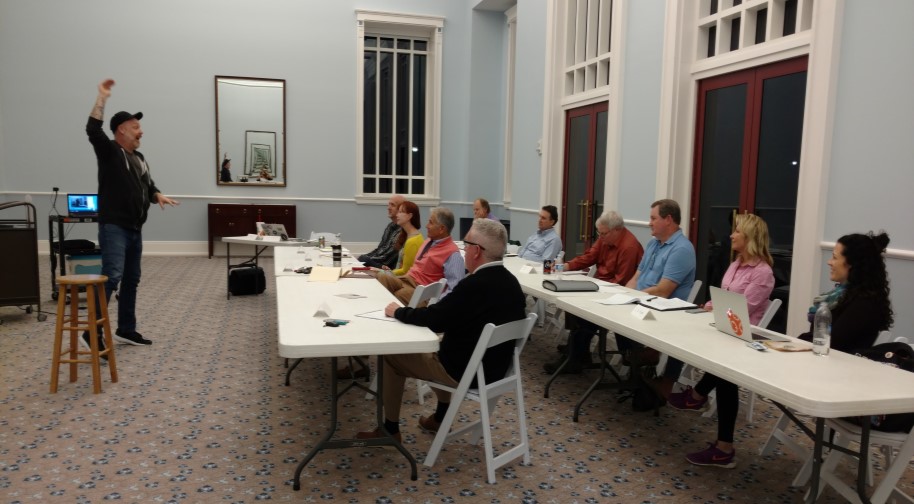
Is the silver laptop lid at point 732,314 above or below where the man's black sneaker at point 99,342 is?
above

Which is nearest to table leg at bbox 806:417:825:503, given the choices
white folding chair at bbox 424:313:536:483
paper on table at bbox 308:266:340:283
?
white folding chair at bbox 424:313:536:483

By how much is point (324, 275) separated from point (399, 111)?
8.70 m

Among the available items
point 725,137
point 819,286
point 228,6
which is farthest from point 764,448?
point 228,6

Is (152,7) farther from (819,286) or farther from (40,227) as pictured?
(819,286)

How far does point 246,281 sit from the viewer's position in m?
7.84

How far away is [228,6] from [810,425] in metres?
11.0

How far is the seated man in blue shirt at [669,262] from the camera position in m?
4.45

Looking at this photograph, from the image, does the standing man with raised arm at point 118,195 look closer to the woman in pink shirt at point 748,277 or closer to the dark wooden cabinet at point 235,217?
the woman in pink shirt at point 748,277

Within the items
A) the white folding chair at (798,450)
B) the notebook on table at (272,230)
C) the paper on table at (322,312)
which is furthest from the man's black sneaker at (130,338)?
the white folding chair at (798,450)

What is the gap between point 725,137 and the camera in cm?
597

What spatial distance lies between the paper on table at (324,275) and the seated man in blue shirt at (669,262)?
206cm

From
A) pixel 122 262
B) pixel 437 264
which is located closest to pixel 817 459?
pixel 437 264

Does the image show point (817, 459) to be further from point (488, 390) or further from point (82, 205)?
point (82, 205)

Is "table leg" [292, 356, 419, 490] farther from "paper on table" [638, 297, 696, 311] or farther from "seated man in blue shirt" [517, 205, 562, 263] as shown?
"seated man in blue shirt" [517, 205, 562, 263]
